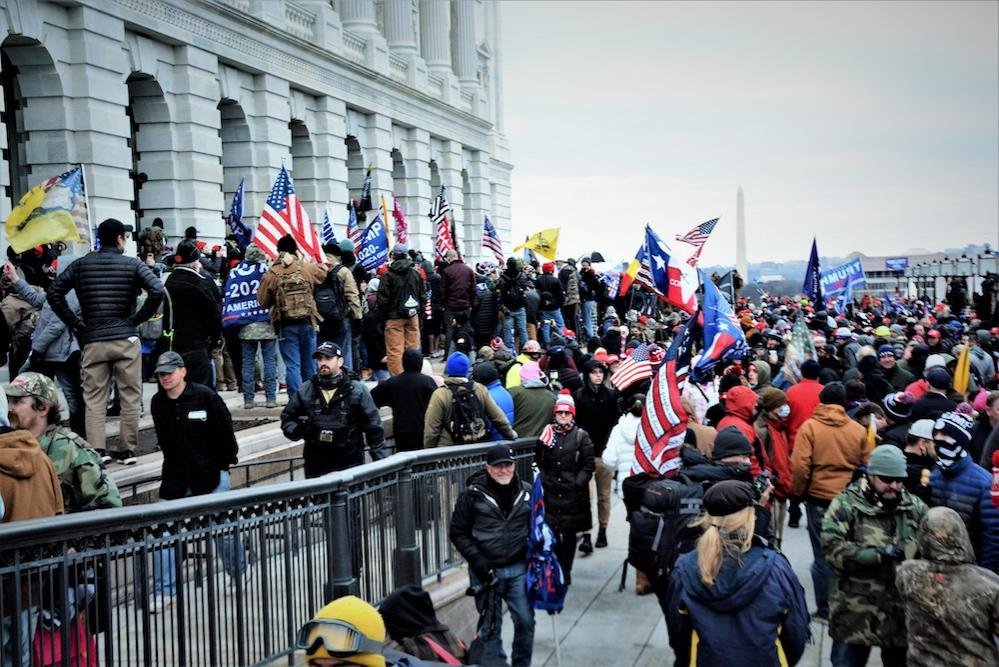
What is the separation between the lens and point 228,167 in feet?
87.8

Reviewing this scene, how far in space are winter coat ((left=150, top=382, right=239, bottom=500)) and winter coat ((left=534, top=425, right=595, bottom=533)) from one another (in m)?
2.98

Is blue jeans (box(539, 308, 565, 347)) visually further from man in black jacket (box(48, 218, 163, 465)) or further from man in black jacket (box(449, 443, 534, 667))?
man in black jacket (box(449, 443, 534, 667))

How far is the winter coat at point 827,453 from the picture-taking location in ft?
29.5

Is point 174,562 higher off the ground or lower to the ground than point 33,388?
lower

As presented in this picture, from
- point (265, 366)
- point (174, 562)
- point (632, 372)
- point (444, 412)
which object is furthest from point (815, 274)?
point (174, 562)

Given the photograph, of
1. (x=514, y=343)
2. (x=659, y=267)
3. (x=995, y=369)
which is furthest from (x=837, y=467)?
(x=514, y=343)

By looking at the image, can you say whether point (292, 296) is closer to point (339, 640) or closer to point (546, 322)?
point (339, 640)

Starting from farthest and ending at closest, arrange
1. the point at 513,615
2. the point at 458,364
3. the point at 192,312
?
the point at 192,312, the point at 458,364, the point at 513,615

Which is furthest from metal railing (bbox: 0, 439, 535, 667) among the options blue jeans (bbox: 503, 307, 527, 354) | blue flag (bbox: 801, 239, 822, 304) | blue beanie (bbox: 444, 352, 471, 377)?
blue flag (bbox: 801, 239, 822, 304)

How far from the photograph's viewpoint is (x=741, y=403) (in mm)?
9367

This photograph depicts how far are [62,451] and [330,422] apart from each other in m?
2.75

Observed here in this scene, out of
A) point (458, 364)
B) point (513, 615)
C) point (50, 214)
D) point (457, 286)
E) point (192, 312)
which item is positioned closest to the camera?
point (513, 615)

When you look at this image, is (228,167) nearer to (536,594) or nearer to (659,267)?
(659,267)

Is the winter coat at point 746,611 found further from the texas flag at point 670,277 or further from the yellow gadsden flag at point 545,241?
the yellow gadsden flag at point 545,241
